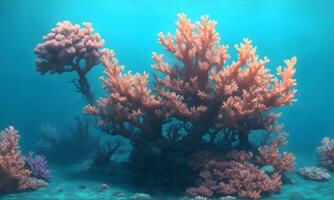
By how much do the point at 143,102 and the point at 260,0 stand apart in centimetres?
2336

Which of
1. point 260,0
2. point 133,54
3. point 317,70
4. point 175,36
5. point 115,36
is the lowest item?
point 175,36

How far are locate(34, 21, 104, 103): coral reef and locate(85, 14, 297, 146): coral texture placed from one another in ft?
6.70

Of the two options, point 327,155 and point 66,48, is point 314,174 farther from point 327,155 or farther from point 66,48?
point 66,48

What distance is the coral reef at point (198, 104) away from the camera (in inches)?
324

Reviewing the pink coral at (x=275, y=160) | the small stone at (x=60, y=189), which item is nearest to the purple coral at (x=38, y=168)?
the small stone at (x=60, y=189)

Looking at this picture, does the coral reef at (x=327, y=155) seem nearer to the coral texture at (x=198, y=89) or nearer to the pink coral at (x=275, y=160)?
the pink coral at (x=275, y=160)

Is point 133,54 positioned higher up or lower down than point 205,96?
higher up

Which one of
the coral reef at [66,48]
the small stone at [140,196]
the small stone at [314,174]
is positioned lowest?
the small stone at [140,196]

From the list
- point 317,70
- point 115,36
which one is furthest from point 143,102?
point 115,36

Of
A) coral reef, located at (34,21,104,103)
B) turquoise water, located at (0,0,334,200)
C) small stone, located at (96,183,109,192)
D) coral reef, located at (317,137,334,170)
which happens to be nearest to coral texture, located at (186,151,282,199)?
turquoise water, located at (0,0,334,200)

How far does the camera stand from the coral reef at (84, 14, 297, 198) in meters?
8.22

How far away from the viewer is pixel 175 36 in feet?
29.0

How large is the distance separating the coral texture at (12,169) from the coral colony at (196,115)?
2 centimetres

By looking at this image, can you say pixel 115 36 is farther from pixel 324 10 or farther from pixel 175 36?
pixel 175 36
